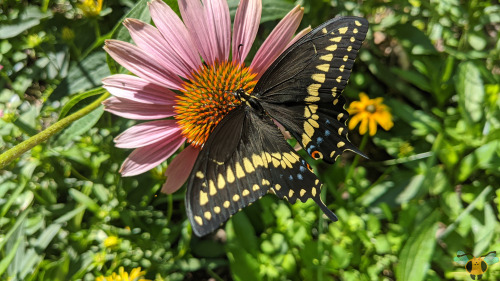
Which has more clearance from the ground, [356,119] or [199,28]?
[199,28]

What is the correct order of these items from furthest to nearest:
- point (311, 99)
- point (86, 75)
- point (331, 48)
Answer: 1. point (86, 75)
2. point (311, 99)
3. point (331, 48)

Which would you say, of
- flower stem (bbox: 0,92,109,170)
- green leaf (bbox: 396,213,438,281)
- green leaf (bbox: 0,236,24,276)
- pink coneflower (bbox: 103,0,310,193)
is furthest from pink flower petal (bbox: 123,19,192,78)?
green leaf (bbox: 396,213,438,281)

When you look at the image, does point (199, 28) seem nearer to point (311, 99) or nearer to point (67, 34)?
point (311, 99)

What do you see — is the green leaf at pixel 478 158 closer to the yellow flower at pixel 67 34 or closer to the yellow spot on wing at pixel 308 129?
the yellow spot on wing at pixel 308 129

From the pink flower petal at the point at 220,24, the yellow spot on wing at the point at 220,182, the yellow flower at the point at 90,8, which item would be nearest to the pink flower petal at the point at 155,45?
the pink flower petal at the point at 220,24

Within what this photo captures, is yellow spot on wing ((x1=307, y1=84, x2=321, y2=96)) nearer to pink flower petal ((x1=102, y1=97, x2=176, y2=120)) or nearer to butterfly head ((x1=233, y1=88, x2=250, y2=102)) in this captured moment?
butterfly head ((x1=233, y1=88, x2=250, y2=102))

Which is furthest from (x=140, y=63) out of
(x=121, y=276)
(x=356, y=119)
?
(x=356, y=119)

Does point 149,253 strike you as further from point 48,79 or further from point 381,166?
point 381,166
